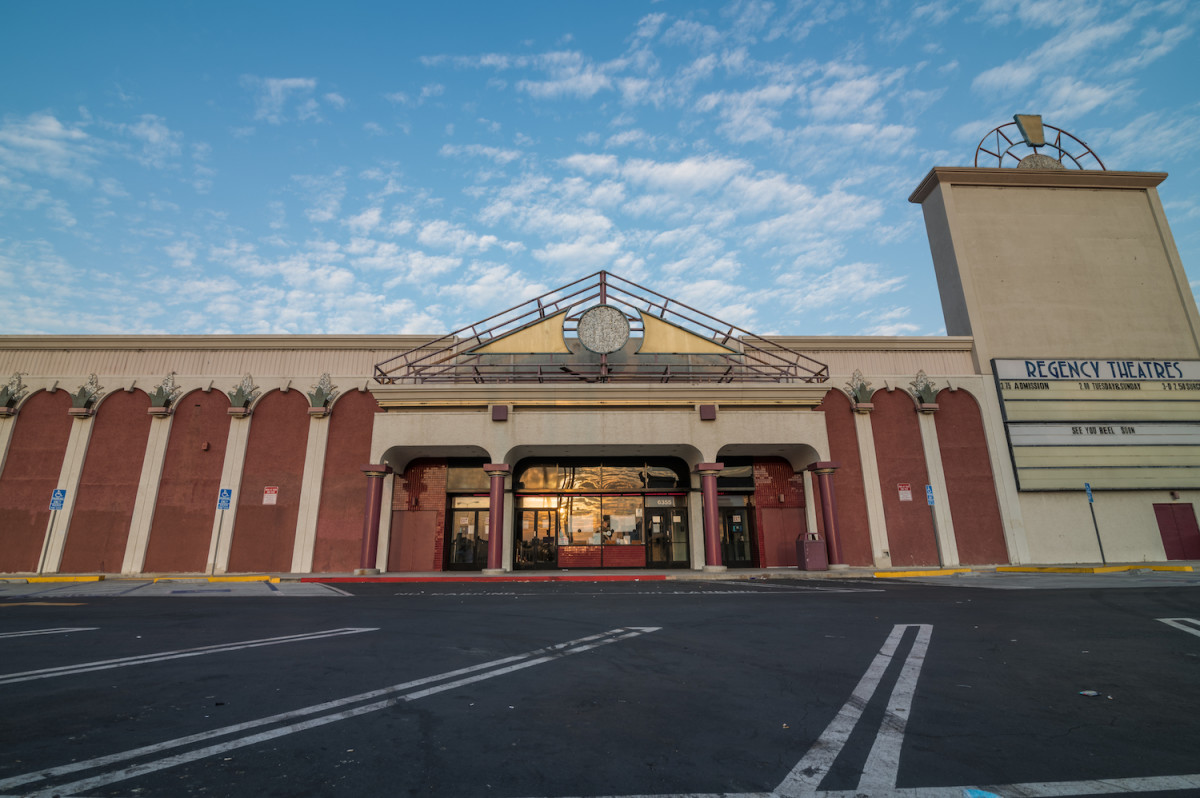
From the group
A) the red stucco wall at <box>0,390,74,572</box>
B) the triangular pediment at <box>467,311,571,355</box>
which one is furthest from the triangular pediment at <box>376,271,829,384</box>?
the red stucco wall at <box>0,390,74,572</box>

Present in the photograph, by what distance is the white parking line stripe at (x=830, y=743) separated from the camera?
2.93m

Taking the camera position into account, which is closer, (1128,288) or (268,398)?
(268,398)

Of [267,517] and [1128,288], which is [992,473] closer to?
[1128,288]

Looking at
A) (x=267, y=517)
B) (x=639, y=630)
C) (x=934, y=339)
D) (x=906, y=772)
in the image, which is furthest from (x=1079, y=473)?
(x=267, y=517)

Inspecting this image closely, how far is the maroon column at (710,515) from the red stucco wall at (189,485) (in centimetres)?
1788

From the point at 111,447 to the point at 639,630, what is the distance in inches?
926

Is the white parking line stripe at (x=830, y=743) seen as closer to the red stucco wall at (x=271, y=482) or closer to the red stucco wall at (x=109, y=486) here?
the red stucco wall at (x=271, y=482)

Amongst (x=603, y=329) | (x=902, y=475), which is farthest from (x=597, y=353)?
(x=902, y=475)

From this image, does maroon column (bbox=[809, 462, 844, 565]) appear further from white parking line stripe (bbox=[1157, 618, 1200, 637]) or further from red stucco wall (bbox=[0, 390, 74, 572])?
red stucco wall (bbox=[0, 390, 74, 572])

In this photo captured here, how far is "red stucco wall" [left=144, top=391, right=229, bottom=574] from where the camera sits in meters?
21.0

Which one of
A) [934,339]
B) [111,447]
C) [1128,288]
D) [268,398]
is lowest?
[111,447]

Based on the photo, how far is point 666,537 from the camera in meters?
22.9

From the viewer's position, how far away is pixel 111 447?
21.8 metres

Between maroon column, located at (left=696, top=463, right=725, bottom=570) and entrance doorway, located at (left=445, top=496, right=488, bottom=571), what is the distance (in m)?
8.42
